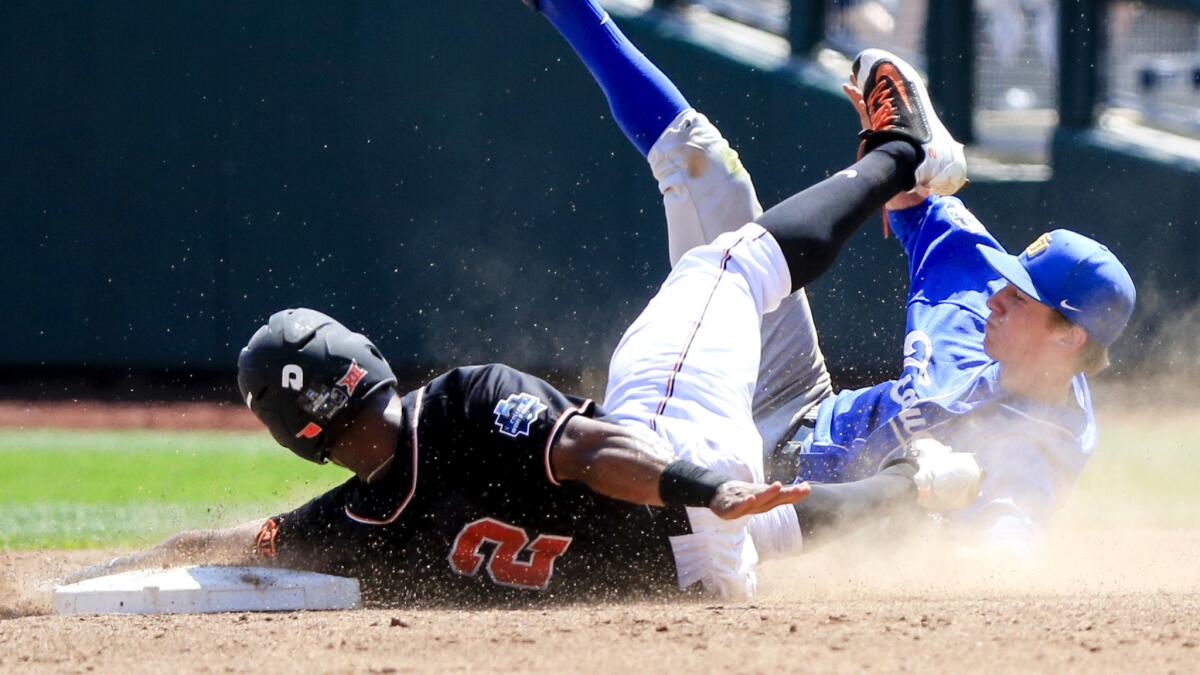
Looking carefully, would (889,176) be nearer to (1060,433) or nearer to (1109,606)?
(1060,433)

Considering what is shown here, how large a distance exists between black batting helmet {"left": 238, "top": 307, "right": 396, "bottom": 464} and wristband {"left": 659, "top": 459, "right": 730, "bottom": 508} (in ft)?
1.92

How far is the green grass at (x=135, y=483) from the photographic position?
15.8 ft

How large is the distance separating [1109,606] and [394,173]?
653cm

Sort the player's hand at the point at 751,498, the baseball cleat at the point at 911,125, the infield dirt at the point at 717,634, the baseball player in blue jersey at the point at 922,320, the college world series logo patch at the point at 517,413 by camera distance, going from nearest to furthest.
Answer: the infield dirt at the point at 717,634
the player's hand at the point at 751,498
the college world series logo patch at the point at 517,413
the baseball player in blue jersey at the point at 922,320
the baseball cleat at the point at 911,125

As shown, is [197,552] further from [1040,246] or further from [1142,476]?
[1142,476]

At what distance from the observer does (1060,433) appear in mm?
3406

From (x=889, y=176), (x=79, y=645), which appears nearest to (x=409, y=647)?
(x=79, y=645)

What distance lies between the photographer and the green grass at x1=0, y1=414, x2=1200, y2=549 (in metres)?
4.94

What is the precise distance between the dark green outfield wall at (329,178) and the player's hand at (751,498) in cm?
601

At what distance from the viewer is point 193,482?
612 centimetres

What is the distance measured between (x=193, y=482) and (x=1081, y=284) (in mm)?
3974

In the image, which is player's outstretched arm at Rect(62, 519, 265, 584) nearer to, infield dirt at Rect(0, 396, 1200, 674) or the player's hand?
infield dirt at Rect(0, 396, 1200, 674)

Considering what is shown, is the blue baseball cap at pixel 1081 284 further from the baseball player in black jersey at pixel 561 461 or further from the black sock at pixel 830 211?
the baseball player in black jersey at pixel 561 461

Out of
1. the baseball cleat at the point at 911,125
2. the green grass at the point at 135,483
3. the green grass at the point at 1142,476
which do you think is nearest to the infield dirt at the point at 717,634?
the baseball cleat at the point at 911,125
